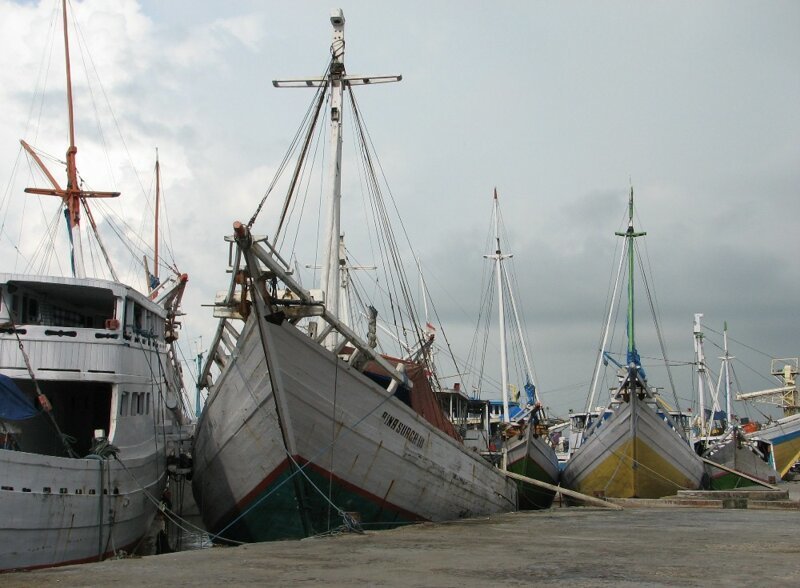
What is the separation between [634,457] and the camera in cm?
3006

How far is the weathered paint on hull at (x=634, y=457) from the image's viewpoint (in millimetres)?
29969

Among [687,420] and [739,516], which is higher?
[687,420]

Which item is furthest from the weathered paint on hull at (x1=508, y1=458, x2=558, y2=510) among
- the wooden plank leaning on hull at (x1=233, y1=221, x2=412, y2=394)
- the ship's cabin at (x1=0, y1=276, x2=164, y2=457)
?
the ship's cabin at (x1=0, y1=276, x2=164, y2=457)

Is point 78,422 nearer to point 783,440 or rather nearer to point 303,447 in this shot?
point 303,447

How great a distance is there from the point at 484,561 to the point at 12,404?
8.25m

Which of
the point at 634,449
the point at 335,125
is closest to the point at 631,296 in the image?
the point at 634,449

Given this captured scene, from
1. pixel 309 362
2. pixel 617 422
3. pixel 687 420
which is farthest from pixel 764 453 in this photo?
pixel 309 362

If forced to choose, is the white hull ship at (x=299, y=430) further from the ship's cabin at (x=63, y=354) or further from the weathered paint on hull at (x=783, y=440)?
the weathered paint on hull at (x=783, y=440)

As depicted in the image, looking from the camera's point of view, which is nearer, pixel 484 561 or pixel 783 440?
pixel 484 561

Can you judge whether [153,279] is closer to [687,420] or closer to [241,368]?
[241,368]

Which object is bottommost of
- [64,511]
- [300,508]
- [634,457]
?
[300,508]

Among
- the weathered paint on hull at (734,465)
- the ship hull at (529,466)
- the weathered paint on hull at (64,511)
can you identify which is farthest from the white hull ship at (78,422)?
the weathered paint on hull at (734,465)

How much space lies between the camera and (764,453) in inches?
1815

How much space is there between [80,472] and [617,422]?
21187 millimetres
